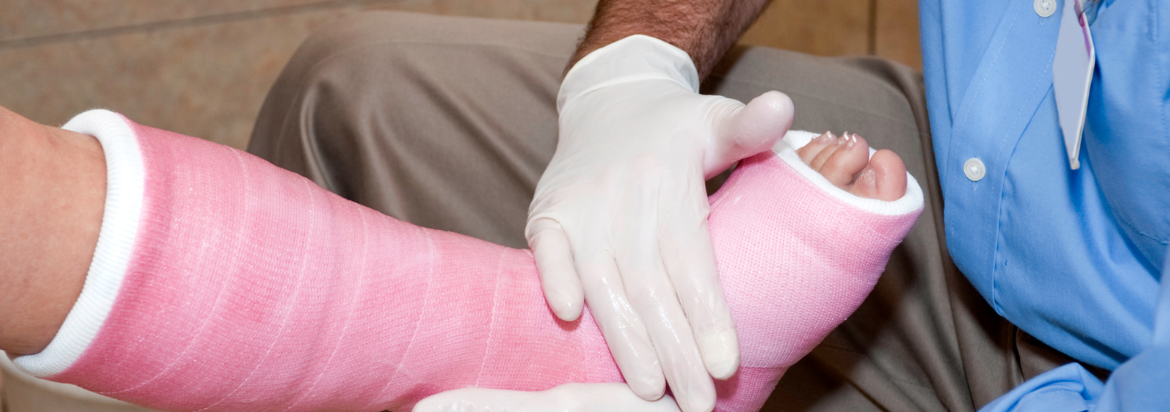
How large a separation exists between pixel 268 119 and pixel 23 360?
553 millimetres

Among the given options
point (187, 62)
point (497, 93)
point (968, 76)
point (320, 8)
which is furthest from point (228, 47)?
point (968, 76)

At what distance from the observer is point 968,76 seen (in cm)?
71

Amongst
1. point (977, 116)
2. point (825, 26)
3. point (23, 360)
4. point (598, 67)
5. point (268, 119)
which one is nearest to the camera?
point (23, 360)

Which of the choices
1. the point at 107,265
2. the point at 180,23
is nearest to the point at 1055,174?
the point at 107,265

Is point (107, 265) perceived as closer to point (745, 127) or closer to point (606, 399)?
point (606, 399)

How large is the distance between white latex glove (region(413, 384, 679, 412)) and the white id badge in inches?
15.8

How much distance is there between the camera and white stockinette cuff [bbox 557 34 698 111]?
34.5 inches

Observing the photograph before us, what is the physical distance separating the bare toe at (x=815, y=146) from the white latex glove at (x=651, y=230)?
8 centimetres

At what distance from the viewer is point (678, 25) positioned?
961mm

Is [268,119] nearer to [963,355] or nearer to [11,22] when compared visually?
[963,355]

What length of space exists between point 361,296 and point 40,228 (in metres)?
0.22

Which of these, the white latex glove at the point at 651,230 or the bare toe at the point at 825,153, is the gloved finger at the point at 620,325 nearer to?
the white latex glove at the point at 651,230

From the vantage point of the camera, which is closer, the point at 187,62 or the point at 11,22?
the point at 11,22

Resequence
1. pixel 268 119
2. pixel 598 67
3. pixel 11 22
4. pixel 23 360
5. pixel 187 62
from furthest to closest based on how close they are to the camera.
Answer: pixel 187 62, pixel 11 22, pixel 268 119, pixel 598 67, pixel 23 360
